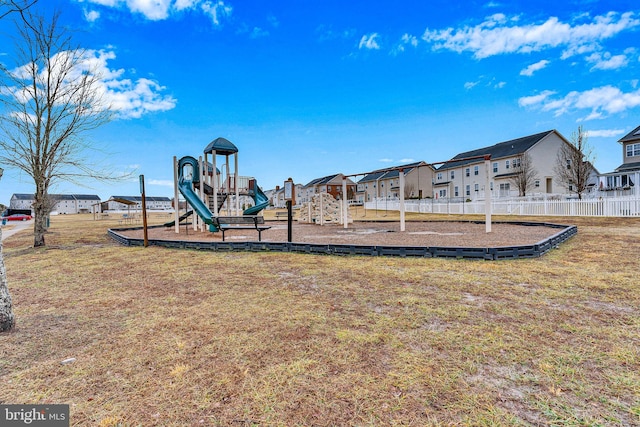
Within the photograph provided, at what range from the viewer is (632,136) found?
104 feet

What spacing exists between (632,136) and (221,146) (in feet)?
134

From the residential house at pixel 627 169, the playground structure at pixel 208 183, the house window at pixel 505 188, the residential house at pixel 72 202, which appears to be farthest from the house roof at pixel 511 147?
the residential house at pixel 72 202

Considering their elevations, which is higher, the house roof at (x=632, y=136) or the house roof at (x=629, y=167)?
the house roof at (x=632, y=136)

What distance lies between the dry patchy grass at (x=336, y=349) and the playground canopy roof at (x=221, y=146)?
9.92m

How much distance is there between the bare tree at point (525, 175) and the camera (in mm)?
37844

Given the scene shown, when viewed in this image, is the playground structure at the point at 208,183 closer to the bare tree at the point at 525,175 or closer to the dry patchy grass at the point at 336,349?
the dry patchy grass at the point at 336,349

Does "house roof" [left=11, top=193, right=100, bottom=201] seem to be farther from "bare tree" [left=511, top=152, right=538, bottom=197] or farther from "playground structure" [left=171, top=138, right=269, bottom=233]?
"bare tree" [left=511, top=152, right=538, bottom=197]

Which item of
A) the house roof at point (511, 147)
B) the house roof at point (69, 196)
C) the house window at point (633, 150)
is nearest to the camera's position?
the house window at point (633, 150)

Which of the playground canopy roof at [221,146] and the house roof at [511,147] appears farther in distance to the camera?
the house roof at [511,147]

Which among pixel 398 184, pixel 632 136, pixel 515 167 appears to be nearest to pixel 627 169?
pixel 632 136

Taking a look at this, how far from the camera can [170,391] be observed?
2418 mm

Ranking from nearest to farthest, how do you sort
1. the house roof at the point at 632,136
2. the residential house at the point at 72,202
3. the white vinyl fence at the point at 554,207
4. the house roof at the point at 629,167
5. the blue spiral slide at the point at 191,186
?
1. the blue spiral slide at the point at 191,186
2. the white vinyl fence at the point at 554,207
3. the house roof at the point at 629,167
4. the house roof at the point at 632,136
5. the residential house at the point at 72,202

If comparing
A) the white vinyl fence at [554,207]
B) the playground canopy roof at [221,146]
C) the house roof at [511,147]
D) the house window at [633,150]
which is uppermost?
the house roof at [511,147]

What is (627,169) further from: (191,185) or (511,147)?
(191,185)
